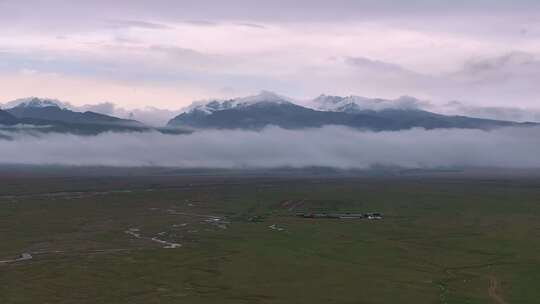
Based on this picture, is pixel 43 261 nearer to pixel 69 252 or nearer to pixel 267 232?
pixel 69 252

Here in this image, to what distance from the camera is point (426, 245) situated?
15288cm

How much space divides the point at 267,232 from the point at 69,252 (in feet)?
155

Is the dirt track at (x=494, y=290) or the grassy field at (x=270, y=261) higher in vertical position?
the grassy field at (x=270, y=261)

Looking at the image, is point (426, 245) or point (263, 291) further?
point (426, 245)

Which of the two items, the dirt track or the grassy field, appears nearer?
the dirt track

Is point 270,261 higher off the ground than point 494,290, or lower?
higher

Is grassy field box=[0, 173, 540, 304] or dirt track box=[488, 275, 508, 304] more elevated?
grassy field box=[0, 173, 540, 304]

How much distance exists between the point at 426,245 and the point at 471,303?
5575 cm

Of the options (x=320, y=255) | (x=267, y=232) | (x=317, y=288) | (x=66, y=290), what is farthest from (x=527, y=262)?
(x=66, y=290)

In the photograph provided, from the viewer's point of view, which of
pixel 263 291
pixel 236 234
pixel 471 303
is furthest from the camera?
pixel 236 234

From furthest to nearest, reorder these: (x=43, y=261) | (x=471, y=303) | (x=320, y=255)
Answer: (x=320, y=255), (x=43, y=261), (x=471, y=303)

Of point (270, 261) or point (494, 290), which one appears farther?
point (270, 261)

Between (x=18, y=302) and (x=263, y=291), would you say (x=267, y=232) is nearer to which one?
(x=263, y=291)

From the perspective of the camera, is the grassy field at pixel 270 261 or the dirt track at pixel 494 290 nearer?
the dirt track at pixel 494 290
